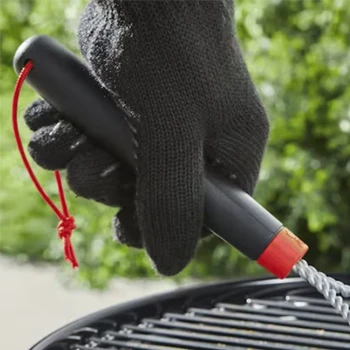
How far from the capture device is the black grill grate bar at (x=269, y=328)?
47.4 inches

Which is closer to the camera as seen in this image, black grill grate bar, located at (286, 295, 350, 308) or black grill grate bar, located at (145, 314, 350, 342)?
black grill grate bar, located at (145, 314, 350, 342)

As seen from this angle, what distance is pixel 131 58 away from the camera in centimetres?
90

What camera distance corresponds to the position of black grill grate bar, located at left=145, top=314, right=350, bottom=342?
1205mm

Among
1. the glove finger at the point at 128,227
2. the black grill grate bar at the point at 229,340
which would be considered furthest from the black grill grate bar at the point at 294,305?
the glove finger at the point at 128,227

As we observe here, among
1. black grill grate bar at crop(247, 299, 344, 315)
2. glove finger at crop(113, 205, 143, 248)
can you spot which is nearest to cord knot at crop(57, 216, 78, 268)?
glove finger at crop(113, 205, 143, 248)

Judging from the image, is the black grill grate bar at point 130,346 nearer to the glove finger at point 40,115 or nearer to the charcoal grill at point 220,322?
the charcoal grill at point 220,322

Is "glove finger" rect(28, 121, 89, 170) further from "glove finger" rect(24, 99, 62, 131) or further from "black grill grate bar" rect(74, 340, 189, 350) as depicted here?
"black grill grate bar" rect(74, 340, 189, 350)

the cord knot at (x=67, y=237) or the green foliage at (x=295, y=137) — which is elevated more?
the green foliage at (x=295, y=137)

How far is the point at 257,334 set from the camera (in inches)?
48.1

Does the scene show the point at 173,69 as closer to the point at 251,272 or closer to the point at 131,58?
the point at 131,58

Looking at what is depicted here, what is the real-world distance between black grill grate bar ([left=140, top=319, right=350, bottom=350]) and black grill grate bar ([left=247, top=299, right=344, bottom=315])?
93 mm

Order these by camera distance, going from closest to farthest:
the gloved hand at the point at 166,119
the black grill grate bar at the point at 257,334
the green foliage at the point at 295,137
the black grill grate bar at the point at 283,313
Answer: the gloved hand at the point at 166,119, the black grill grate bar at the point at 257,334, the black grill grate bar at the point at 283,313, the green foliage at the point at 295,137

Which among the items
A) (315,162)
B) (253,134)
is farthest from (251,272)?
(253,134)

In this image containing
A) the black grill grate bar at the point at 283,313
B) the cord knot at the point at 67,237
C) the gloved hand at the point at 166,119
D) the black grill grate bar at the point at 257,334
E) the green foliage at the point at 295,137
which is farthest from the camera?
the green foliage at the point at 295,137
